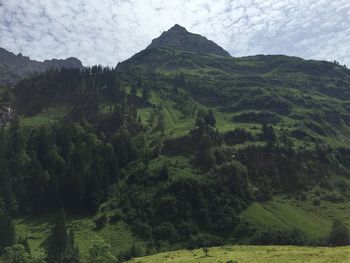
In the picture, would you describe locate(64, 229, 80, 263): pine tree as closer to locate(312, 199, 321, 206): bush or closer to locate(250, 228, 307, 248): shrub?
locate(250, 228, 307, 248): shrub

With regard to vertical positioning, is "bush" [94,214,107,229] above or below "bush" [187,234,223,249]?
above

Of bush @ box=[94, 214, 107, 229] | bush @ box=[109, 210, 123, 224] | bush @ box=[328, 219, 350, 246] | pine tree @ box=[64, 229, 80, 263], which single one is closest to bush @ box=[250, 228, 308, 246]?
bush @ box=[328, 219, 350, 246]

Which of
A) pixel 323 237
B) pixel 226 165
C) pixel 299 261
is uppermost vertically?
pixel 226 165

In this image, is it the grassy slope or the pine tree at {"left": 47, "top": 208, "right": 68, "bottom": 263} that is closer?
the pine tree at {"left": 47, "top": 208, "right": 68, "bottom": 263}

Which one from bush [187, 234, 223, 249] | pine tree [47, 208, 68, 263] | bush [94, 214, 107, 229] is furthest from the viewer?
bush [94, 214, 107, 229]

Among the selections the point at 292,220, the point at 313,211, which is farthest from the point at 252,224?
the point at 313,211

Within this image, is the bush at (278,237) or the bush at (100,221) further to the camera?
the bush at (100,221)

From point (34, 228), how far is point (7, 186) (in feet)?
104

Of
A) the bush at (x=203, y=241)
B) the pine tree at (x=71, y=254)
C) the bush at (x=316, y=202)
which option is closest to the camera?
the pine tree at (x=71, y=254)

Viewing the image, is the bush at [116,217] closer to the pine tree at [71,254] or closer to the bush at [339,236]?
the pine tree at [71,254]

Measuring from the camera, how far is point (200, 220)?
6831 inches

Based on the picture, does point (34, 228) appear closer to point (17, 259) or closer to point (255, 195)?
point (17, 259)

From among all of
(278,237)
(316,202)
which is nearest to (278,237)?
(278,237)

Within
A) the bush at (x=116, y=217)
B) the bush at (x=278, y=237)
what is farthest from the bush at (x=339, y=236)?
the bush at (x=116, y=217)
